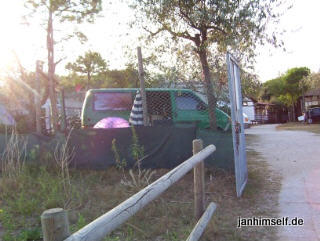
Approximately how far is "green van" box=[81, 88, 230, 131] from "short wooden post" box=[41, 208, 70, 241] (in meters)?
6.52

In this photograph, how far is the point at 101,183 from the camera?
5.88 metres

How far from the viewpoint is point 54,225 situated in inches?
51.0

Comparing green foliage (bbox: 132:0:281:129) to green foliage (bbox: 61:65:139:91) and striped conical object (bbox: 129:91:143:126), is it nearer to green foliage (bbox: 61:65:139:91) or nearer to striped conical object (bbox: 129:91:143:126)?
striped conical object (bbox: 129:91:143:126)

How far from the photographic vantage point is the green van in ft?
28.2

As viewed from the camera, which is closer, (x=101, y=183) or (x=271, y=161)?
(x=101, y=183)

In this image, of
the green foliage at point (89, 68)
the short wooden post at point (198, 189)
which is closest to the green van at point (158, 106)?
the short wooden post at point (198, 189)

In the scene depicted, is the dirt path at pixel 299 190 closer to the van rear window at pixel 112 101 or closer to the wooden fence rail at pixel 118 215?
the wooden fence rail at pixel 118 215

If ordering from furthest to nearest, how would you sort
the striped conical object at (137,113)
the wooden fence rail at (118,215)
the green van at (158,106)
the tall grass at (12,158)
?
the green van at (158,106) → the striped conical object at (137,113) → the tall grass at (12,158) → the wooden fence rail at (118,215)

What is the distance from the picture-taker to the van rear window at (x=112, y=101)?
9695mm

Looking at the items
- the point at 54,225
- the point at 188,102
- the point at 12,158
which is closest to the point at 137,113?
the point at 188,102

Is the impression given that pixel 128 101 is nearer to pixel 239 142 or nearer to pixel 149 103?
pixel 149 103

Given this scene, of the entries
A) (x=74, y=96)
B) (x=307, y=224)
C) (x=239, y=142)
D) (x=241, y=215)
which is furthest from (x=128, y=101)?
(x=74, y=96)

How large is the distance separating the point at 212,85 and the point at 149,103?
2.25 metres

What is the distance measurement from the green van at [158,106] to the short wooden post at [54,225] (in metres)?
6.52
